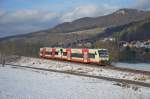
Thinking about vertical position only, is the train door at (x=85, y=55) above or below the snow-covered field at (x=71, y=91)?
above

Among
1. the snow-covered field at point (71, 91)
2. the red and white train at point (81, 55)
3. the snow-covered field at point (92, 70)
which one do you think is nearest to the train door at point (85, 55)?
the red and white train at point (81, 55)

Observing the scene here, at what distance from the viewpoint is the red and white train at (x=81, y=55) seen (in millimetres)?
56812

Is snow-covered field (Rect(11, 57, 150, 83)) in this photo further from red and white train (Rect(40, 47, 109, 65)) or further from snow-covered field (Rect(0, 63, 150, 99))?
snow-covered field (Rect(0, 63, 150, 99))

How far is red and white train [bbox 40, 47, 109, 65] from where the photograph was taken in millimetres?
56812

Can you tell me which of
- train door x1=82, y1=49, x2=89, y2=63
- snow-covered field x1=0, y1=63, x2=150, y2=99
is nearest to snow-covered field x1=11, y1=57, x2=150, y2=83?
train door x1=82, y1=49, x2=89, y2=63

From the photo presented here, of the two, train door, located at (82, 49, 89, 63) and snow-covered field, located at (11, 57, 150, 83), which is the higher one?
train door, located at (82, 49, 89, 63)

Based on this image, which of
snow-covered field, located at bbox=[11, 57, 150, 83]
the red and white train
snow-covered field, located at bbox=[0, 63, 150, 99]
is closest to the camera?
snow-covered field, located at bbox=[0, 63, 150, 99]

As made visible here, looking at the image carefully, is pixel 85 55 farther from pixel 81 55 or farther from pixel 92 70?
pixel 92 70

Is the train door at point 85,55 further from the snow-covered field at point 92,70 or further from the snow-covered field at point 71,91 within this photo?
the snow-covered field at point 71,91

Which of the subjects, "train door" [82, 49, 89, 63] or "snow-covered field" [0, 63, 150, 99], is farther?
"train door" [82, 49, 89, 63]

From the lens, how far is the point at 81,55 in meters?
62.1

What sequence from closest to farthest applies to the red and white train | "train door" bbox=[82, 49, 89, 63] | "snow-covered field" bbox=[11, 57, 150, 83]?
1. "snow-covered field" bbox=[11, 57, 150, 83]
2. the red and white train
3. "train door" bbox=[82, 49, 89, 63]

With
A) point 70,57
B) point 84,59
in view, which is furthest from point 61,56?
point 84,59

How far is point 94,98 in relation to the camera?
788 inches
